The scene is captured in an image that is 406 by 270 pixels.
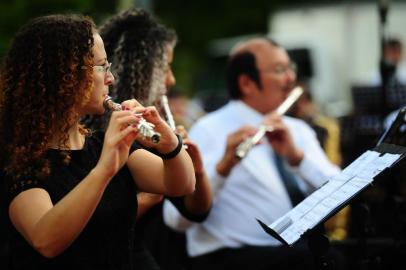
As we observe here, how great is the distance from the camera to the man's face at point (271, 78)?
5.05 metres

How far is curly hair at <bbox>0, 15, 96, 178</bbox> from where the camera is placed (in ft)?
9.59

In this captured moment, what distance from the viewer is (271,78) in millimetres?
5086

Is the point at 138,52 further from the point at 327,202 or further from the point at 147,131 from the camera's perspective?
the point at 147,131

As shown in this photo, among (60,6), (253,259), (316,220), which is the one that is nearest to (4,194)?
(316,220)

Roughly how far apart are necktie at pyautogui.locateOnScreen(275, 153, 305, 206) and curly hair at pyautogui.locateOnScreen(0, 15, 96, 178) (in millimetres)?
1912

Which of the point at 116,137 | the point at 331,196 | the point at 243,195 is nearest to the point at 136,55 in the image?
the point at 243,195

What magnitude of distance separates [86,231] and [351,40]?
501 inches

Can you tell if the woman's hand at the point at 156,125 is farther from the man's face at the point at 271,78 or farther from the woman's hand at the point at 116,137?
the man's face at the point at 271,78

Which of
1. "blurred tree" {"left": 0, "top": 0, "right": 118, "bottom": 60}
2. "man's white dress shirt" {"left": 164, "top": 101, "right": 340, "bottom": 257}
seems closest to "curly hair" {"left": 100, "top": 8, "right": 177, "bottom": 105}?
"man's white dress shirt" {"left": 164, "top": 101, "right": 340, "bottom": 257}

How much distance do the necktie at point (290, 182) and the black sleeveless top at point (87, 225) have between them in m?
1.70

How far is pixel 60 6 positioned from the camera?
561 centimetres

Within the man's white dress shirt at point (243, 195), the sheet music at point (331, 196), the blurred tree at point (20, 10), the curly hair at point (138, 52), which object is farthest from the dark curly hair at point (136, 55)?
the blurred tree at point (20, 10)

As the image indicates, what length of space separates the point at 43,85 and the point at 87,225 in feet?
1.61

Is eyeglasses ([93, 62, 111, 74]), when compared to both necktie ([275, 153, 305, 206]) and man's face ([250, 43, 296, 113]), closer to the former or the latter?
necktie ([275, 153, 305, 206])
